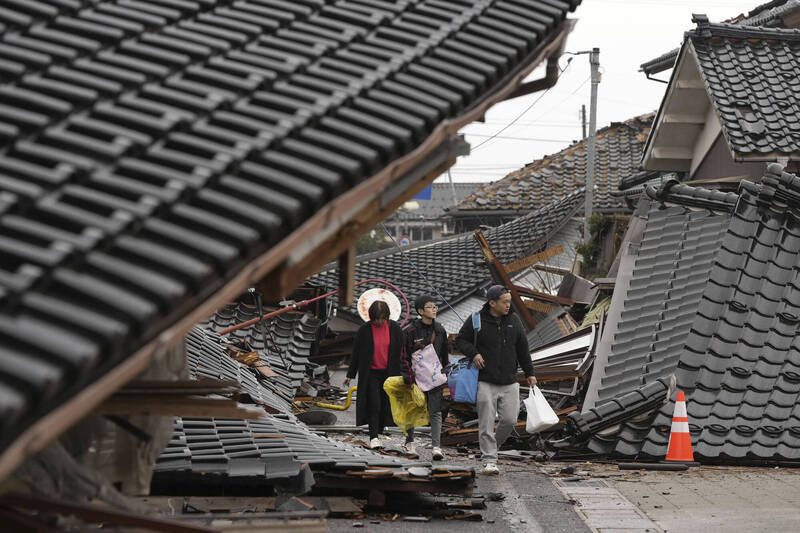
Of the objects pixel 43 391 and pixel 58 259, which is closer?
pixel 43 391

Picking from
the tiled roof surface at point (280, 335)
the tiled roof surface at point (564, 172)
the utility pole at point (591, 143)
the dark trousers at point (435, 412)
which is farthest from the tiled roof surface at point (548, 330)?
the tiled roof surface at point (564, 172)

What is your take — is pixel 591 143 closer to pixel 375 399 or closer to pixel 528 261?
pixel 528 261

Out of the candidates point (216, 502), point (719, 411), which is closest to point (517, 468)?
point (719, 411)

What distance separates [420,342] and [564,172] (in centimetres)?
2380

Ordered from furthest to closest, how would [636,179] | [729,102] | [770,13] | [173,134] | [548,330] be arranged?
1. [636,179]
2. [770,13]
3. [548,330]
4. [729,102]
5. [173,134]

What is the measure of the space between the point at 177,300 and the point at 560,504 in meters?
6.77

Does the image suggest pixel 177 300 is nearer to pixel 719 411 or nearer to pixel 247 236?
pixel 247 236

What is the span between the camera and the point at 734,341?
450 inches

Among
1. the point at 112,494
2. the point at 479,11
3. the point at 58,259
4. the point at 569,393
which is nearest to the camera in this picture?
the point at 58,259

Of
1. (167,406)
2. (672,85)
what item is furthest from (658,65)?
(167,406)

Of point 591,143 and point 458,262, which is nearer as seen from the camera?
point 591,143

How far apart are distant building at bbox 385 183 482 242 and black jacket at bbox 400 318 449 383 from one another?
46447 millimetres

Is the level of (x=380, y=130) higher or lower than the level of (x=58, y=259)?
higher

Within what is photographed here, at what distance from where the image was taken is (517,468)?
11406 mm
